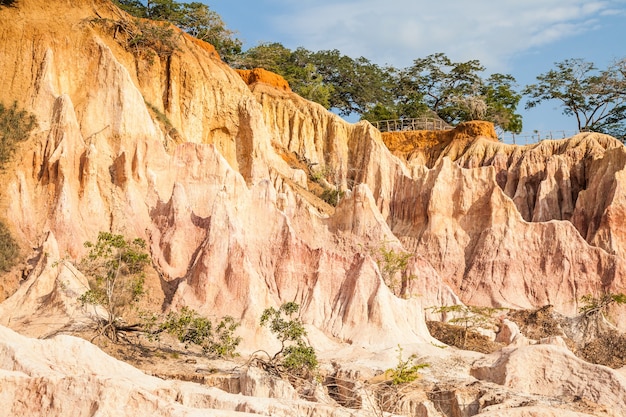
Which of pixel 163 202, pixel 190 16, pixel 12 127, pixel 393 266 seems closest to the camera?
pixel 12 127

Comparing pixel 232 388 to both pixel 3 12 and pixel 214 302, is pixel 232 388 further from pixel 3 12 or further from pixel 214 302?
pixel 3 12

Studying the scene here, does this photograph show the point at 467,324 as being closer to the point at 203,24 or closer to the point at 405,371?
the point at 405,371

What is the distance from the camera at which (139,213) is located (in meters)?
33.3

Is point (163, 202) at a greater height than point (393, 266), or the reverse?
point (163, 202)

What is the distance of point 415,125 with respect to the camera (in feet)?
205

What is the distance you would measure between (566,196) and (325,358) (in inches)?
960

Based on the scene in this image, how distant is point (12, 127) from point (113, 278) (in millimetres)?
7538

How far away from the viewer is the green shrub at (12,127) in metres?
32.3

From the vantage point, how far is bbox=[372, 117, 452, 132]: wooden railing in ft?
201

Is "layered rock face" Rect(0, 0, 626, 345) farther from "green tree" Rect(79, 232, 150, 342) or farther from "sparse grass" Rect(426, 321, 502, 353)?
"sparse grass" Rect(426, 321, 502, 353)

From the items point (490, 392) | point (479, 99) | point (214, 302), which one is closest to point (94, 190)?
point (214, 302)

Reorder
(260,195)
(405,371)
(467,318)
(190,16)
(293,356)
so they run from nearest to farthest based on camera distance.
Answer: (293,356) < (405,371) < (467,318) < (260,195) < (190,16)

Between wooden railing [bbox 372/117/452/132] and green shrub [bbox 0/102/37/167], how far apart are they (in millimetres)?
29937

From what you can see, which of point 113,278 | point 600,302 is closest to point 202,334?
point 113,278
